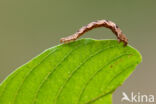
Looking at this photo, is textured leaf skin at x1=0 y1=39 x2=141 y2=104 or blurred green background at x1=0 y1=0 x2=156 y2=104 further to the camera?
blurred green background at x1=0 y1=0 x2=156 y2=104

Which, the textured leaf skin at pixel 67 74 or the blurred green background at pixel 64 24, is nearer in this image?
the textured leaf skin at pixel 67 74

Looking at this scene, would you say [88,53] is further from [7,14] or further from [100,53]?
[7,14]

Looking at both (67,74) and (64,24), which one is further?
(64,24)

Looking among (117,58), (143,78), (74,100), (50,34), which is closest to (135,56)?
(117,58)

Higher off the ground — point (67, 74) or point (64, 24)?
point (64, 24)
